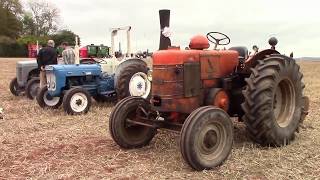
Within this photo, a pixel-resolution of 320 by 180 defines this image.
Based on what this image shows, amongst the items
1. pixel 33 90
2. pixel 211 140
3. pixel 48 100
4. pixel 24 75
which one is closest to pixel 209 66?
pixel 211 140

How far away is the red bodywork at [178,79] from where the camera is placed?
615 cm

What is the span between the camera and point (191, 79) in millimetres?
6242

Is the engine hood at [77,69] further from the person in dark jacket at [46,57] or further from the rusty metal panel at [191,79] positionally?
the rusty metal panel at [191,79]

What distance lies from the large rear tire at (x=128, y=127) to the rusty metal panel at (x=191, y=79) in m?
0.83

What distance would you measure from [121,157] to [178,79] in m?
1.24

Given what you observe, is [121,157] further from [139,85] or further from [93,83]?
[93,83]

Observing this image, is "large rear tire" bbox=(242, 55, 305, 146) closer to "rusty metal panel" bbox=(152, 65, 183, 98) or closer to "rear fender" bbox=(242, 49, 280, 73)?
"rear fender" bbox=(242, 49, 280, 73)

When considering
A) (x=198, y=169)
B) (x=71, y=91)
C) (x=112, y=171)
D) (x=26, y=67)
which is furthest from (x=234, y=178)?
(x=26, y=67)

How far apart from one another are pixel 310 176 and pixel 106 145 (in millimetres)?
2919

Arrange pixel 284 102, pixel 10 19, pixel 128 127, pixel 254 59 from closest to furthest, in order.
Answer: pixel 128 127 → pixel 254 59 → pixel 284 102 → pixel 10 19

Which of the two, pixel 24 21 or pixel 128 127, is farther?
pixel 24 21

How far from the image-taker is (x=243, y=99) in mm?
6781

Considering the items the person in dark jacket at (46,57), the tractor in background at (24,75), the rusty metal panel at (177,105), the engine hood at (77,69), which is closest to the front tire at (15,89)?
the tractor in background at (24,75)

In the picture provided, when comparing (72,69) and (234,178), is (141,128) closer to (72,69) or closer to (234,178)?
(234,178)
